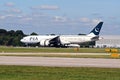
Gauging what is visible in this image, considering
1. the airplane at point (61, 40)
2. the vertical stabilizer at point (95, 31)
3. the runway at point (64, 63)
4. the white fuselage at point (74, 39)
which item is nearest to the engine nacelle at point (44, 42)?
the airplane at point (61, 40)

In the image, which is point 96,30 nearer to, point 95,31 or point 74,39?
point 95,31

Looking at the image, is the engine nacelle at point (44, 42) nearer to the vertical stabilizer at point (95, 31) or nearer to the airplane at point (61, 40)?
the airplane at point (61, 40)

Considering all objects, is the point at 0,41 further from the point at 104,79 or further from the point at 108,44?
the point at 104,79

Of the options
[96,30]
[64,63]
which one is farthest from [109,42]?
[64,63]

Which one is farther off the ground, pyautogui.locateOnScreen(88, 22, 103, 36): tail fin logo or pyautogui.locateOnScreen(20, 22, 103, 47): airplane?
pyautogui.locateOnScreen(88, 22, 103, 36): tail fin logo

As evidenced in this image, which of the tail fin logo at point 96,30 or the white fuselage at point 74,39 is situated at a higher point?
the tail fin logo at point 96,30

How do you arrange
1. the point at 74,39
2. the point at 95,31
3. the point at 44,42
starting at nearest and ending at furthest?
the point at 44,42, the point at 74,39, the point at 95,31

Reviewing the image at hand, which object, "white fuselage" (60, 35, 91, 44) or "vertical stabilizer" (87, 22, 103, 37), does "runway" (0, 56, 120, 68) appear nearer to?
"white fuselage" (60, 35, 91, 44)

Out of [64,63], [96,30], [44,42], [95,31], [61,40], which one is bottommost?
[64,63]

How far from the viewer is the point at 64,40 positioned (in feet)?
437

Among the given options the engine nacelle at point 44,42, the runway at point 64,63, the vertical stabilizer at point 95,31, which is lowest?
the runway at point 64,63

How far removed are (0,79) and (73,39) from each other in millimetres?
112618

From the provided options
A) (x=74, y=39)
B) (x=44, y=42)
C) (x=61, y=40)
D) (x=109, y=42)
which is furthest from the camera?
(x=109, y=42)

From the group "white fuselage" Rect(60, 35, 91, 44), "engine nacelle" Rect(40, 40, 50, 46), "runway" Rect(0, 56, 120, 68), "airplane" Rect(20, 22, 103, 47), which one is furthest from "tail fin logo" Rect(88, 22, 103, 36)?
"runway" Rect(0, 56, 120, 68)
